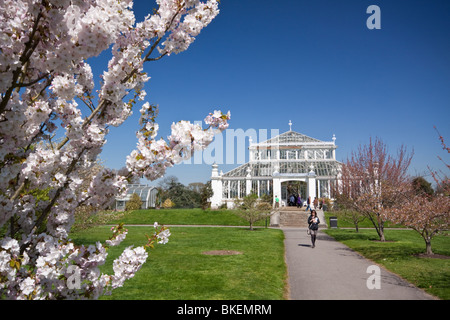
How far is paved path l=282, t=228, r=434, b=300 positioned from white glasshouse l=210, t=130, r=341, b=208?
24285 mm

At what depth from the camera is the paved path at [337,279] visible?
7039mm

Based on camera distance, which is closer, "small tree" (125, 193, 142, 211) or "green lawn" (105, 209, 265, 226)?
"green lawn" (105, 209, 265, 226)

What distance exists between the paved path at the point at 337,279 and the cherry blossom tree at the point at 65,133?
5404mm

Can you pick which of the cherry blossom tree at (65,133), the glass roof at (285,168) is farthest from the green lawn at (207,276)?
the glass roof at (285,168)

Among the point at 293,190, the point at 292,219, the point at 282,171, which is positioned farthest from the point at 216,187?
the point at 292,219

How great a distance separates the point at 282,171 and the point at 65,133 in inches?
1506

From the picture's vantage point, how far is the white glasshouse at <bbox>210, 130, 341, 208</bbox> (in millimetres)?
37188

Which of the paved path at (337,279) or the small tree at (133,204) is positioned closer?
the paved path at (337,279)

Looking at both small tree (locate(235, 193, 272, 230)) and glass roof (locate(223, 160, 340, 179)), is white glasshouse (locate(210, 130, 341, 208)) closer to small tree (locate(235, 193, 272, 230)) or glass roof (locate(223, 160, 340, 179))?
glass roof (locate(223, 160, 340, 179))

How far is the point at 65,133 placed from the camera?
277cm

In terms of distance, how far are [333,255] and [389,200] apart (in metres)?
5.92

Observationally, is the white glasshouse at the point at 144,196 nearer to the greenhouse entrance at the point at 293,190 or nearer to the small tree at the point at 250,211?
the greenhouse entrance at the point at 293,190

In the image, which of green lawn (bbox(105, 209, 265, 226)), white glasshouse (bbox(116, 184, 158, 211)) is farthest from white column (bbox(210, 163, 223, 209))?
white glasshouse (bbox(116, 184, 158, 211))

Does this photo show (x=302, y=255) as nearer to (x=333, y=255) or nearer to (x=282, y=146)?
(x=333, y=255)
